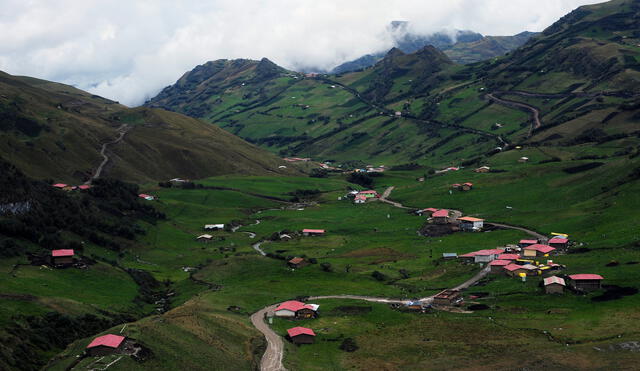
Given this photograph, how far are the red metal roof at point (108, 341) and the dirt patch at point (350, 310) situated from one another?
136 feet

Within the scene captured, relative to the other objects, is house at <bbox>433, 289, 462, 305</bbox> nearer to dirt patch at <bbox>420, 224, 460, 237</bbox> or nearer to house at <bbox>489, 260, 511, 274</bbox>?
house at <bbox>489, 260, 511, 274</bbox>

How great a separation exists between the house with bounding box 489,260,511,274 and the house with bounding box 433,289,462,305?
16.3 metres

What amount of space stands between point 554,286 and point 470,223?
223 feet

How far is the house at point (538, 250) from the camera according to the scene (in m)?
131

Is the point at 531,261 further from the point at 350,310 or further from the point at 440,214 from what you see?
the point at 440,214

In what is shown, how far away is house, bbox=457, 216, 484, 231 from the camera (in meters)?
170

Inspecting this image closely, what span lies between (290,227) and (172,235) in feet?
130

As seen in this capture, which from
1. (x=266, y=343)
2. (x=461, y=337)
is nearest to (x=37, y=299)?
(x=266, y=343)

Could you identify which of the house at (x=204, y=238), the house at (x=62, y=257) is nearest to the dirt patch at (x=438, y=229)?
the house at (x=204, y=238)

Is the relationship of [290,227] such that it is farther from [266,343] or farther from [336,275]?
[266,343]

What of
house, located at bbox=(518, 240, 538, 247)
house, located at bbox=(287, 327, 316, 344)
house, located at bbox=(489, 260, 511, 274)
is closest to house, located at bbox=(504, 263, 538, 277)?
house, located at bbox=(489, 260, 511, 274)

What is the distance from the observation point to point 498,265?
124 m

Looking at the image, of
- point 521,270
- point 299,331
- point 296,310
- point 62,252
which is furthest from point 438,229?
point 62,252

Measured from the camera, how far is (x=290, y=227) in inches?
7820
